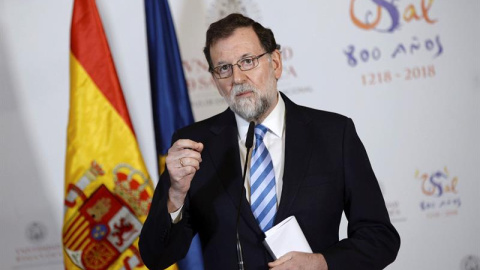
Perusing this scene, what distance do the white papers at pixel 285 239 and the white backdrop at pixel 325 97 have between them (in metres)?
1.88

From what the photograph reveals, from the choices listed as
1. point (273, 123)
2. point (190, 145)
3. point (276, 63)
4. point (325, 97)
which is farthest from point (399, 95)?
point (190, 145)

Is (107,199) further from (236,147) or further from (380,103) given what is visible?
(380,103)

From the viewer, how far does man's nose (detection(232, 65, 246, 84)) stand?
202 cm

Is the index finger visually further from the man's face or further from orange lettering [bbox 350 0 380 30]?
orange lettering [bbox 350 0 380 30]

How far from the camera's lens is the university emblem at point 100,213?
325 cm

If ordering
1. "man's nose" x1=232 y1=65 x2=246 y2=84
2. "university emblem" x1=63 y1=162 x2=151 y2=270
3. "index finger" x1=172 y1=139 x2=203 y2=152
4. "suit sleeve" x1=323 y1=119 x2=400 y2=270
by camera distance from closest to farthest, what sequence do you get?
"index finger" x1=172 y1=139 x2=203 y2=152
"suit sleeve" x1=323 y1=119 x2=400 y2=270
"man's nose" x1=232 y1=65 x2=246 y2=84
"university emblem" x1=63 y1=162 x2=151 y2=270

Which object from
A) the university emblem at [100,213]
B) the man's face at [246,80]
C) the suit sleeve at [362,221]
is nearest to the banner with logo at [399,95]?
the university emblem at [100,213]

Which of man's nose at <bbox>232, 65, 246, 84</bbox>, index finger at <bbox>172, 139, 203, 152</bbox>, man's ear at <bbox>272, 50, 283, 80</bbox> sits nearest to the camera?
index finger at <bbox>172, 139, 203, 152</bbox>

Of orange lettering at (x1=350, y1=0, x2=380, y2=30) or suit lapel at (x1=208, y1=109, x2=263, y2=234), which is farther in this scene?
orange lettering at (x1=350, y1=0, x2=380, y2=30)

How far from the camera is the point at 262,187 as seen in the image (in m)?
1.93

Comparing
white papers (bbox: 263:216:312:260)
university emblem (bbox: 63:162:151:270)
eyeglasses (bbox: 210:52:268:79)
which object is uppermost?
eyeglasses (bbox: 210:52:268:79)

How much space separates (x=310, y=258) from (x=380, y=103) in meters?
2.08

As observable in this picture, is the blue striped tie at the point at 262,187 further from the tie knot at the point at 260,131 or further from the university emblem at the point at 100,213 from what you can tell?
the university emblem at the point at 100,213

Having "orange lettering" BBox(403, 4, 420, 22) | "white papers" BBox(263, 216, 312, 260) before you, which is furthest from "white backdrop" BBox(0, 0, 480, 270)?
"white papers" BBox(263, 216, 312, 260)
